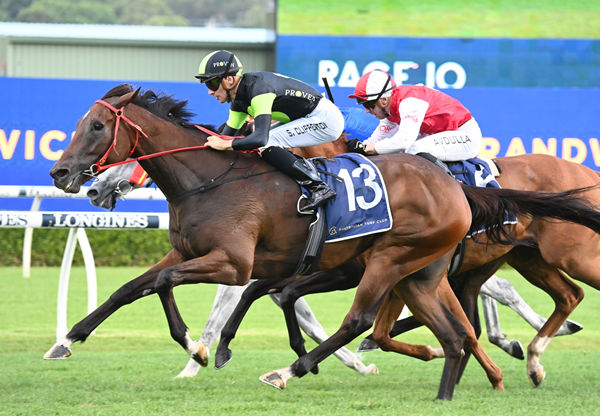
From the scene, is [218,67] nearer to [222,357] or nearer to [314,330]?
[222,357]

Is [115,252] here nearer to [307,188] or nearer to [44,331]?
[44,331]

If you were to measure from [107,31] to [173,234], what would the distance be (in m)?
14.6

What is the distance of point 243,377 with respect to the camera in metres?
5.75

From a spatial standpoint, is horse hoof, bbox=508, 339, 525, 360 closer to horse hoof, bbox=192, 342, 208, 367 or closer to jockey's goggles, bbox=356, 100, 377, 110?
jockey's goggles, bbox=356, 100, 377, 110

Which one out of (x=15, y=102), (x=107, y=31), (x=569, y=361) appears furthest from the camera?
(x=107, y=31)

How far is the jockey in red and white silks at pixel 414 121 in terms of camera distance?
5367 mm

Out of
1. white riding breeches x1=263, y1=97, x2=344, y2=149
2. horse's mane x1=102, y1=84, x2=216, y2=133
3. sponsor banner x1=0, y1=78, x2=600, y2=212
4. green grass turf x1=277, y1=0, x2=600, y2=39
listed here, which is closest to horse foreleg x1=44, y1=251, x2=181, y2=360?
horse's mane x1=102, y1=84, x2=216, y2=133

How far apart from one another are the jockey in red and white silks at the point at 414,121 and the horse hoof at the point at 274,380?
1468mm

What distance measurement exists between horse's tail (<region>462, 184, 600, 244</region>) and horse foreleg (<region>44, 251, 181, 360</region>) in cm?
174

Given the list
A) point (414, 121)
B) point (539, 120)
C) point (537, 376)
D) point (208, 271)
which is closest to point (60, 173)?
point (208, 271)

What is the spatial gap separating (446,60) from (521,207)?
1047 cm

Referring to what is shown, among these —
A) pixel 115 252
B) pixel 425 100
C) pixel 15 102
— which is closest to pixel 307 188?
pixel 425 100

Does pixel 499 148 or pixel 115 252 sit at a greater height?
pixel 499 148

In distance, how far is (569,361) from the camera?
654 cm
